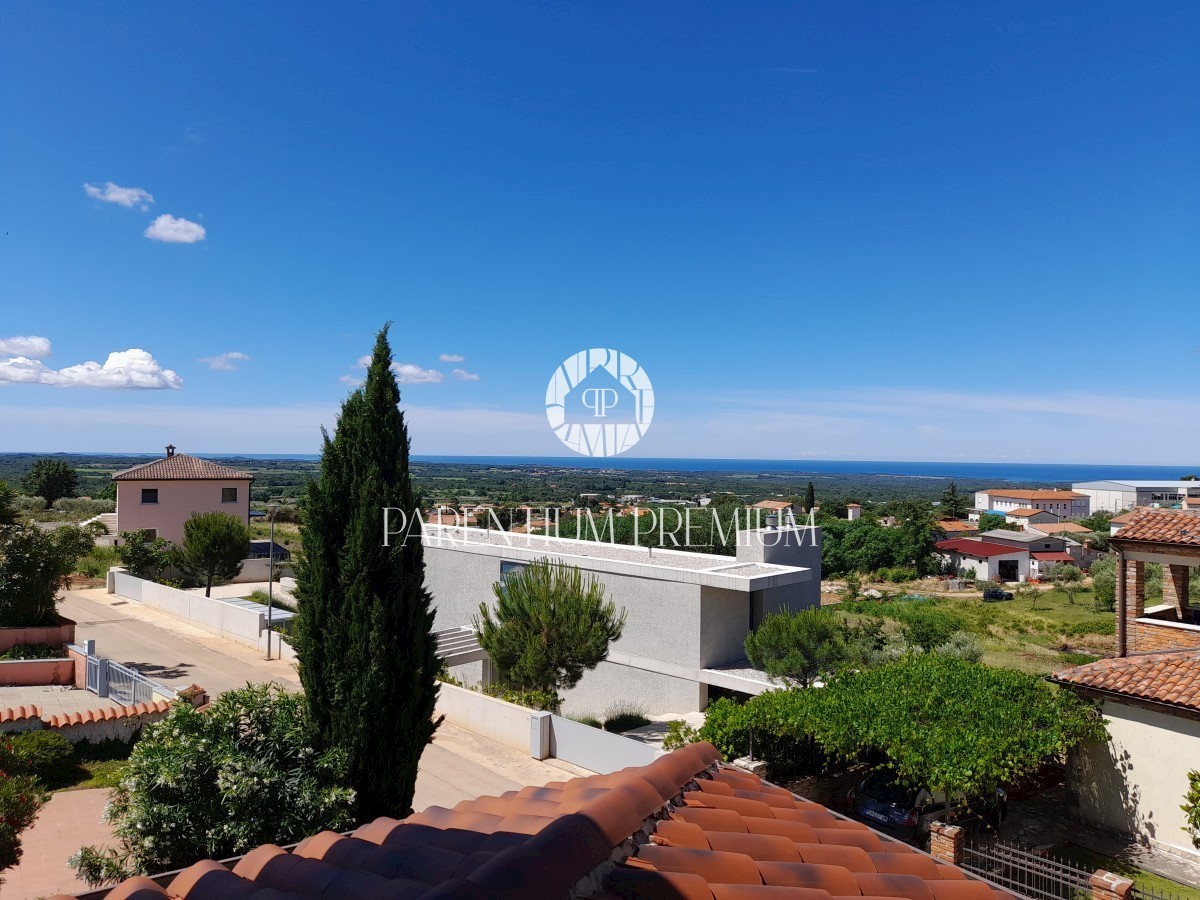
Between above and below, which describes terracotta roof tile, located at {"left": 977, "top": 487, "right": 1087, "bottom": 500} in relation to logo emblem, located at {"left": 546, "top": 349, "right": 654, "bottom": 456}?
below

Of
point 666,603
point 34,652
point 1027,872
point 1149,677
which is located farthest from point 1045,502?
point 34,652

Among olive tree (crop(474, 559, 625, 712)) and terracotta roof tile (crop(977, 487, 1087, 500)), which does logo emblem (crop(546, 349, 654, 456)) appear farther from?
terracotta roof tile (crop(977, 487, 1087, 500))

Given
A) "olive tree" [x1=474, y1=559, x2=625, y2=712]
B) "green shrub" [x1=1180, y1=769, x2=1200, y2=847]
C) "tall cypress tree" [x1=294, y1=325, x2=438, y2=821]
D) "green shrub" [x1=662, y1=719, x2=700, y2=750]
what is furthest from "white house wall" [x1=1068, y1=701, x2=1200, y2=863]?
"tall cypress tree" [x1=294, y1=325, x2=438, y2=821]

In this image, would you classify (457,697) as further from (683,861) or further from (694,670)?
(683,861)

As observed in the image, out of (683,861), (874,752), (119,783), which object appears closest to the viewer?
(683,861)

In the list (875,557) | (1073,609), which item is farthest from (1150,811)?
(875,557)

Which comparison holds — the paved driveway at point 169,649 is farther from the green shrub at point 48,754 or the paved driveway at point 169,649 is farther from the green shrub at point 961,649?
the green shrub at point 961,649

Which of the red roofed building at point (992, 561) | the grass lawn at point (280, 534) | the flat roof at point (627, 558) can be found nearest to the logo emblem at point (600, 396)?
the flat roof at point (627, 558)
